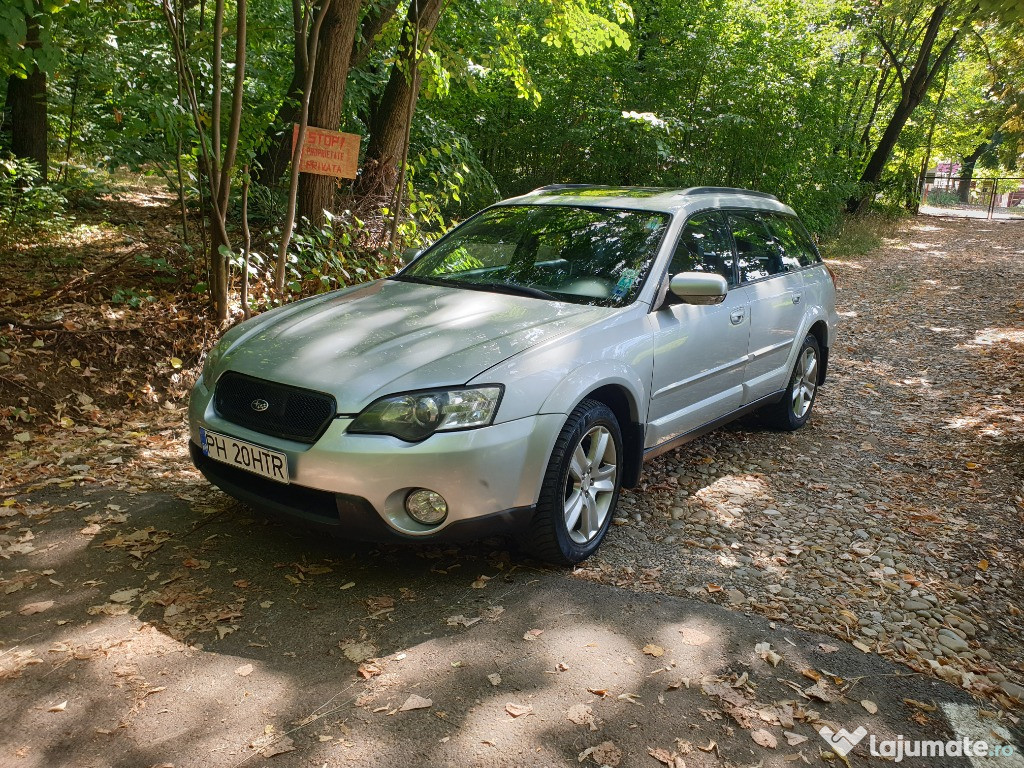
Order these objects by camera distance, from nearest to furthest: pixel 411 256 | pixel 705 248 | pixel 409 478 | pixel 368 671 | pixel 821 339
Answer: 1. pixel 368 671
2. pixel 409 478
3. pixel 705 248
4. pixel 411 256
5. pixel 821 339

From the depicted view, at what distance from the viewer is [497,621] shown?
3.35 meters

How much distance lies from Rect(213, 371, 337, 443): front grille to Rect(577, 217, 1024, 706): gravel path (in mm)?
1435

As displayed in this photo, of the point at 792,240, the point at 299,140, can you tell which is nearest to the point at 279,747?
the point at 792,240

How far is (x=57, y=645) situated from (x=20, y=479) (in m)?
1.83

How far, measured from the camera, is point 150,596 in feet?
11.1

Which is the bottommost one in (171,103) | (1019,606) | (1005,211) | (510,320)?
(1019,606)

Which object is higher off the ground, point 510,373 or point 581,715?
Result: point 510,373

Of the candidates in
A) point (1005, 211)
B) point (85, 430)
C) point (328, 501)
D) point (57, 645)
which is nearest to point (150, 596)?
point (57, 645)

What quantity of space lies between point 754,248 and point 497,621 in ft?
10.5

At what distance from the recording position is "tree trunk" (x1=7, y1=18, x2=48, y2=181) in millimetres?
10508

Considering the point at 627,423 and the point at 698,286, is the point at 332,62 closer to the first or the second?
the point at 698,286

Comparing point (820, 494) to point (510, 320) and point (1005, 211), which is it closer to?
point (510, 320)

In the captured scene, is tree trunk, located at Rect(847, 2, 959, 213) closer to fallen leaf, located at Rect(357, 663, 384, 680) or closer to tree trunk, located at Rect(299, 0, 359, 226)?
tree trunk, located at Rect(299, 0, 359, 226)

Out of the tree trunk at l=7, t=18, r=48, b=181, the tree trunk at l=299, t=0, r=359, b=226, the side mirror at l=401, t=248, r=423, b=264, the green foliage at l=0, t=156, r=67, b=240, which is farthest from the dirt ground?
the tree trunk at l=7, t=18, r=48, b=181
